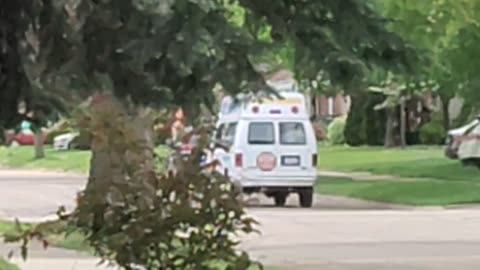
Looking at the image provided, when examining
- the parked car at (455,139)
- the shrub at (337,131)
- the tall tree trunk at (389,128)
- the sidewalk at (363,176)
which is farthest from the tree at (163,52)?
the shrub at (337,131)

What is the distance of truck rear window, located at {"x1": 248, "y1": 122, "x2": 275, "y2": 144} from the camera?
30.7 meters

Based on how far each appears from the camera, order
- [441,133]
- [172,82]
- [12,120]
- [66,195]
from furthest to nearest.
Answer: [441,133] < [66,195] < [12,120] < [172,82]

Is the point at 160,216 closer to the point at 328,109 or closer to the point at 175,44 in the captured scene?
the point at 175,44

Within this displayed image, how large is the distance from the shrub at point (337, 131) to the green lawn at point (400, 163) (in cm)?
560

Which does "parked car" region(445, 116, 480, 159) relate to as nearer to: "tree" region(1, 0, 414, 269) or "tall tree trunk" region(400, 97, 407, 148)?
"tall tree trunk" region(400, 97, 407, 148)

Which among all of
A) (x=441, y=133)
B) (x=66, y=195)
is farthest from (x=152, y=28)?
(x=441, y=133)

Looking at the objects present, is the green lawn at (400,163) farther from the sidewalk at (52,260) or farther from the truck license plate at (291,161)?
the sidewalk at (52,260)

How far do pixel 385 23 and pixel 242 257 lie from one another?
249cm

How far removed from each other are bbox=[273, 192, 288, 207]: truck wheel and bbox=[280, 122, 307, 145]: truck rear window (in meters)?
1.26

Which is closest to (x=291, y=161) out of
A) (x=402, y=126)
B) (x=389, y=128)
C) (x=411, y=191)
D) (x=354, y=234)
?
(x=411, y=191)

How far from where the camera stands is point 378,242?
2117cm

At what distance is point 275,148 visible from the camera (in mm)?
30391

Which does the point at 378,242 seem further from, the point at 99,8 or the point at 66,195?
the point at 66,195

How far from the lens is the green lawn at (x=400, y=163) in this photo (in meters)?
38.3
